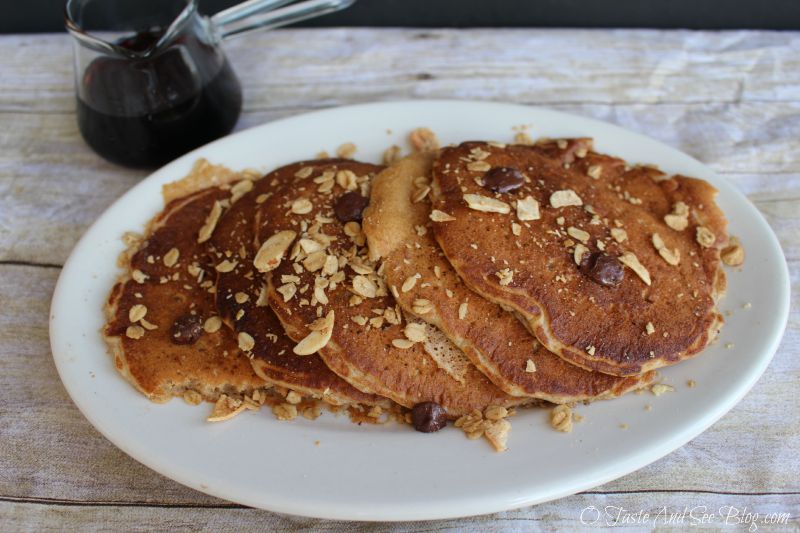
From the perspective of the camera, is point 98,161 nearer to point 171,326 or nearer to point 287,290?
point 171,326

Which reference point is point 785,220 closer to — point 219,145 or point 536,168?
point 536,168

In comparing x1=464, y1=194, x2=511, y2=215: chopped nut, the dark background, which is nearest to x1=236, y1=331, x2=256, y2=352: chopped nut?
x1=464, y1=194, x2=511, y2=215: chopped nut

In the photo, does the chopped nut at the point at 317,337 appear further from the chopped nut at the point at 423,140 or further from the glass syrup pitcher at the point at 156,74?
the glass syrup pitcher at the point at 156,74

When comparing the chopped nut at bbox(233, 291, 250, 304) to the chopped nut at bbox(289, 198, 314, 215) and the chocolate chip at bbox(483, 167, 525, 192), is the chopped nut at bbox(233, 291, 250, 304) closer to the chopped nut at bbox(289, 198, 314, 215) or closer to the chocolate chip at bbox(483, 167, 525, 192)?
the chopped nut at bbox(289, 198, 314, 215)

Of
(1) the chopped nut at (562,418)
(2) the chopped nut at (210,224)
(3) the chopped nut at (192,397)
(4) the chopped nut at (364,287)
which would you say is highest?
(4) the chopped nut at (364,287)

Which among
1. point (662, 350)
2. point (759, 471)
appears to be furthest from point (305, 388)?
point (759, 471)

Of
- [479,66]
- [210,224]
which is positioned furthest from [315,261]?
[479,66]

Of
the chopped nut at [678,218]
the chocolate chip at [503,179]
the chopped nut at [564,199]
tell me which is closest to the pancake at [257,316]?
the chocolate chip at [503,179]
